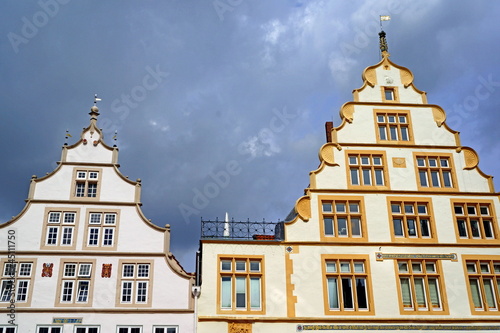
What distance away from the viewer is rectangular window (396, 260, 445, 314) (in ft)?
94.1

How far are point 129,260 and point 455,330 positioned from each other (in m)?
17.2

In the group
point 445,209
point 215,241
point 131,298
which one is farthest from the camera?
point 445,209

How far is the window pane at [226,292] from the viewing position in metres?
27.9

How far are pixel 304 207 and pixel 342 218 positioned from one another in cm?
224

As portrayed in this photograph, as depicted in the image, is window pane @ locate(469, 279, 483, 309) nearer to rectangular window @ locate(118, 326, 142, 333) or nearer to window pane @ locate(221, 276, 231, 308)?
window pane @ locate(221, 276, 231, 308)

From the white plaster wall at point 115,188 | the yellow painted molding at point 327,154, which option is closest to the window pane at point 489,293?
the yellow painted molding at point 327,154

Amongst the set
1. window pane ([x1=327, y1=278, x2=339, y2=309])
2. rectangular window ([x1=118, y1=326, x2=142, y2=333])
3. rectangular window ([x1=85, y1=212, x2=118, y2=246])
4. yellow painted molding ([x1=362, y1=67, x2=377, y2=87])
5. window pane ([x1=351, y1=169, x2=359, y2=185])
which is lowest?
rectangular window ([x1=118, y1=326, x2=142, y2=333])

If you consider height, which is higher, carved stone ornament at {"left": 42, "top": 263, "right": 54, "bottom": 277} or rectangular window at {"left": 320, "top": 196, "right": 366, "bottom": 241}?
rectangular window at {"left": 320, "top": 196, "right": 366, "bottom": 241}

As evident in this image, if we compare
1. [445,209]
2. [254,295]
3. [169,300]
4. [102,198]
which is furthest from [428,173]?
[102,198]

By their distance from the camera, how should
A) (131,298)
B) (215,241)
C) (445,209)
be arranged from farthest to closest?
(445,209) → (215,241) → (131,298)

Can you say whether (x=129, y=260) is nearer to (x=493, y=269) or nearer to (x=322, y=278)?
(x=322, y=278)

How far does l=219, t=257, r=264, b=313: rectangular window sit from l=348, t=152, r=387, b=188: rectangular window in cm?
737

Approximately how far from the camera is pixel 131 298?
27156mm

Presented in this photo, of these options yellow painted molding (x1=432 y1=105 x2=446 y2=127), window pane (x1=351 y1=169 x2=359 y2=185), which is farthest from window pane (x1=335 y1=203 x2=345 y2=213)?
yellow painted molding (x1=432 y1=105 x2=446 y2=127)
